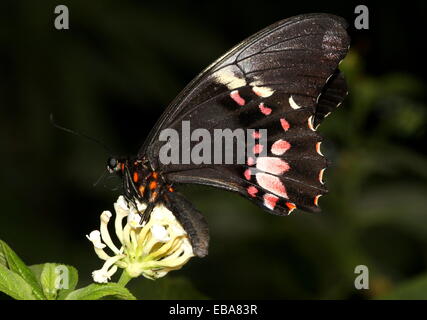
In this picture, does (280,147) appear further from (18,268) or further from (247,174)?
(18,268)

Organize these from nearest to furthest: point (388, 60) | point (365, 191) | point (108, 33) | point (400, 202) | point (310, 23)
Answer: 1. point (310, 23)
2. point (400, 202)
3. point (365, 191)
4. point (108, 33)
5. point (388, 60)

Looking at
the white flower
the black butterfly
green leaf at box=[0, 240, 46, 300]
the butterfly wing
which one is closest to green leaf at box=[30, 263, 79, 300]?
green leaf at box=[0, 240, 46, 300]

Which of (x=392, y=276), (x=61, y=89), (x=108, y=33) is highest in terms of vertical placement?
(x=108, y=33)

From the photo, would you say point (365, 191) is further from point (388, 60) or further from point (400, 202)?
point (388, 60)

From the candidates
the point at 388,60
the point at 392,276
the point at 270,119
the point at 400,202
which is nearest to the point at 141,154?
the point at 270,119

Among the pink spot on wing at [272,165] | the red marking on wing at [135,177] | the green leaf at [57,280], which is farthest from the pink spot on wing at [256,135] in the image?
the green leaf at [57,280]
